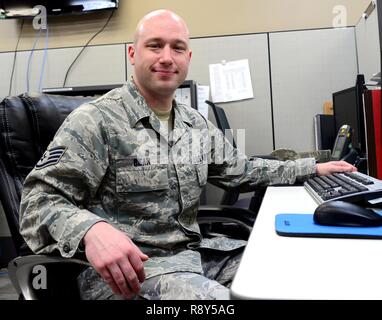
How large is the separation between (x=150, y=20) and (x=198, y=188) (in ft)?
1.48

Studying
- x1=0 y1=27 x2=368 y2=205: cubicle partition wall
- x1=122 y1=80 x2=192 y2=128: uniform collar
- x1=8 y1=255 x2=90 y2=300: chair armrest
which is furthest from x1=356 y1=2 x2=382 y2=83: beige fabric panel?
x1=8 y1=255 x2=90 y2=300: chair armrest

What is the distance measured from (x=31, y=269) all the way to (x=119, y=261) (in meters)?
0.25

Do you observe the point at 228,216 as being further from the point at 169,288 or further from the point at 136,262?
the point at 136,262

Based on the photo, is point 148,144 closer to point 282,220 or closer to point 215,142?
point 215,142

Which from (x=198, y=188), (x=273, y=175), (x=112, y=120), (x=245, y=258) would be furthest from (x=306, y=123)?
(x=245, y=258)

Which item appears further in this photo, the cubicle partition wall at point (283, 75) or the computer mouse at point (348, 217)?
the cubicle partition wall at point (283, 75)

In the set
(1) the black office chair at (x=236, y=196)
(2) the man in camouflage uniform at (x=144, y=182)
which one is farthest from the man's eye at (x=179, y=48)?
(1) the black office chair at (x=236, y=196)

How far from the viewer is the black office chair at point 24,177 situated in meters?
0.68

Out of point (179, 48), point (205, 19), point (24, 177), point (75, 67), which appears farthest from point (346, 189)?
point (75, 67)

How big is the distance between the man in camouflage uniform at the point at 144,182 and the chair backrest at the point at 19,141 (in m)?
0.10

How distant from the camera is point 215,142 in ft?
3.56

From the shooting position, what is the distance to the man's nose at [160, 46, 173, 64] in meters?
0.93

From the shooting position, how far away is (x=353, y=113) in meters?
1.41

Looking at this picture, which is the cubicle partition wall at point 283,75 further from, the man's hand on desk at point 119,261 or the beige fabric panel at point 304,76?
the man's hand on desk at point 119,261
